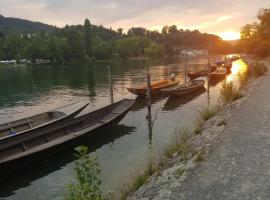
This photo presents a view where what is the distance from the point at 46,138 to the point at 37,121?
371 centimetres

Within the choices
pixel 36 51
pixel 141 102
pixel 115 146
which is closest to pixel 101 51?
pixel 36 51

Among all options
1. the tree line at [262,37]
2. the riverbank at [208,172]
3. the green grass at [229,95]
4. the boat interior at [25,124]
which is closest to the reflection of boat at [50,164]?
the boat interior at [25,124]

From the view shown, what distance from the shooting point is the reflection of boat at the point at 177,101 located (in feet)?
102

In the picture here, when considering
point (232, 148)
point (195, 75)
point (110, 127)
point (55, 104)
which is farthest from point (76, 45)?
point (232, 148)

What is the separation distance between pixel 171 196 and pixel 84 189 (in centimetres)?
259

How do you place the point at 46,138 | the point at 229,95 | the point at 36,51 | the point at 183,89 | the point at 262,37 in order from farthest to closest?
→ 1. the point at 36,51
2. the point at 262,37
3. the point at 183,89
4. the point at 229,95
5. the point at 46,138

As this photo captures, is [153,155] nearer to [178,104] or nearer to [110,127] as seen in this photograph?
[110,127]

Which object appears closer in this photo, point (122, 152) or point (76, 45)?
point (122, 152)

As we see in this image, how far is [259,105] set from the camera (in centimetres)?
2017

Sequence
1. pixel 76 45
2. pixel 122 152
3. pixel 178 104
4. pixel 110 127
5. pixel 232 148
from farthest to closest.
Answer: pixel 76 45 < pixel 178 104 < pixel 110 127 < pixel 122 152 < pixel 232 148

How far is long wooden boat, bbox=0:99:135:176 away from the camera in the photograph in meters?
14.9

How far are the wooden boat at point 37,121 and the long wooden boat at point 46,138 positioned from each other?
63 cm

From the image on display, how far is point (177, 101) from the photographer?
33719mm

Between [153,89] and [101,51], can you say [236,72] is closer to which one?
[153,89]
